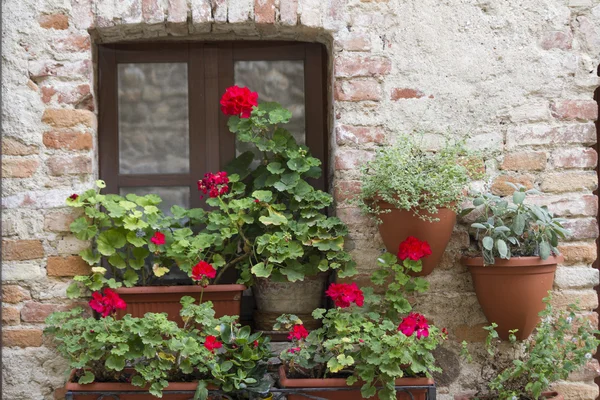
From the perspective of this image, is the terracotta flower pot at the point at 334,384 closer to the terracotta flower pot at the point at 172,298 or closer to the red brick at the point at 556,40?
the terracotta flower pot at the point at 172,298

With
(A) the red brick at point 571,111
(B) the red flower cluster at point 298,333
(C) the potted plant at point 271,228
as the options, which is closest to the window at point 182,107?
(C) the potted plant at point 271,228

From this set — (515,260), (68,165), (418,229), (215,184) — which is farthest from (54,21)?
(515,260)

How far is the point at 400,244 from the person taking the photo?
112 inches

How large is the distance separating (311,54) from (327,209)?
2.56ft

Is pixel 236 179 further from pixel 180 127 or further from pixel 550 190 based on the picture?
pixel 550 190

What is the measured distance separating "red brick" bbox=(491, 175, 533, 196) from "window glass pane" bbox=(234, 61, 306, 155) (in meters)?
0.95

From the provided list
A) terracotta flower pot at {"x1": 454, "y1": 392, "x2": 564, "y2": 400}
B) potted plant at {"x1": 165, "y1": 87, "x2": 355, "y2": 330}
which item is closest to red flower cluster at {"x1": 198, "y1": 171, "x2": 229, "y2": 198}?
potted plant at {"x1": 165, "y1": 87, "x2": 355, "y2": 330}

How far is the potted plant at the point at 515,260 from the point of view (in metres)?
2.86

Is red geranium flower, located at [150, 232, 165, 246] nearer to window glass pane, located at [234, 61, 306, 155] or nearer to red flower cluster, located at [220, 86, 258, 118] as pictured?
red flower cluster, located at [220, 86, 258, 118]

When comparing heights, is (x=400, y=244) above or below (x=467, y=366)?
above

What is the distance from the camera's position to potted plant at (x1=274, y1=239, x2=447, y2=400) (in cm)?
261

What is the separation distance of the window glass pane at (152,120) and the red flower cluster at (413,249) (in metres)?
1.20

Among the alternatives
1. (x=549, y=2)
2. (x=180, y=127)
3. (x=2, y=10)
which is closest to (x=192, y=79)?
(x=180, y=127)

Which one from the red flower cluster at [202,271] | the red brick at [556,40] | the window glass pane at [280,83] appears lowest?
the red flower cluster at [202,271]
